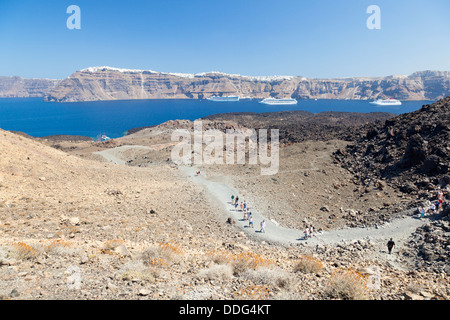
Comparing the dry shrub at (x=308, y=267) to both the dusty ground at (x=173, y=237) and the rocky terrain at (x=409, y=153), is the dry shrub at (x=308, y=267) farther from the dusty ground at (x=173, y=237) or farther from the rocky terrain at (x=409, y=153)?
the rocky terrain at (x=409, y=153)

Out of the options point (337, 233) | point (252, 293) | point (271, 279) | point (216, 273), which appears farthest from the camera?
point (337, 233)

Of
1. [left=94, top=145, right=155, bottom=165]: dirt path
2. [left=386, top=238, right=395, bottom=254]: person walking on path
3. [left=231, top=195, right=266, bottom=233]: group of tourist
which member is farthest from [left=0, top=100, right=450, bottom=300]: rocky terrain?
[left=94, top=145, right=155, bottom=165]: dirt path

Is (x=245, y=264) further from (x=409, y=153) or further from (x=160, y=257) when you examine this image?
(x=409, y=153)

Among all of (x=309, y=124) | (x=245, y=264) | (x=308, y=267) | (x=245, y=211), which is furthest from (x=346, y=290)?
(x=309, y=124)

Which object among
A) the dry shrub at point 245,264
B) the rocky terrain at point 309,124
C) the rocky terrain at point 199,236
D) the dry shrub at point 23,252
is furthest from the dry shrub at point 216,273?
the rocky terrain at point 309,124

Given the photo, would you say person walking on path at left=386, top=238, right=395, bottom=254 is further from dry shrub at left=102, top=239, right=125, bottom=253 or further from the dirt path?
the dirt path

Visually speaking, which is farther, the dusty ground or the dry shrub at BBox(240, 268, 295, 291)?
the dry shrub at BBox(240, 268, 295, 291)
